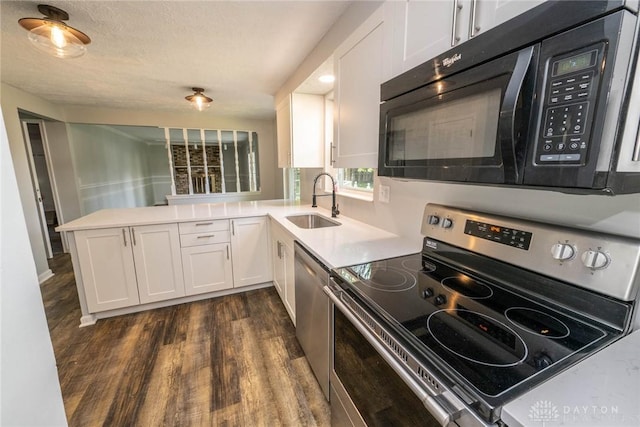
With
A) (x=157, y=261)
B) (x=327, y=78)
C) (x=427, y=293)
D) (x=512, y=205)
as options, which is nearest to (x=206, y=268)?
(x=157, y=261)

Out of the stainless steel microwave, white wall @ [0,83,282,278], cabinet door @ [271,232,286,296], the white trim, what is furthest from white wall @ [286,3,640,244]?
white wall @ [0,83,282,278]

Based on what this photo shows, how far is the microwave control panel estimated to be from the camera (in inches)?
21.2

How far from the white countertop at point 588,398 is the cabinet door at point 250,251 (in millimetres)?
2373

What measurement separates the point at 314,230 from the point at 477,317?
1.20 metres

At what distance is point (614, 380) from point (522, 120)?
23.7 inches

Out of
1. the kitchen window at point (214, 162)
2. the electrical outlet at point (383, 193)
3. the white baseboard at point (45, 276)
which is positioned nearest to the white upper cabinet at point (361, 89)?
the electrical outlet at point (383, 193)

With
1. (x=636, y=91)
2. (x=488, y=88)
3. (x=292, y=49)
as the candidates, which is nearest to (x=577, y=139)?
(x=636, y=91)

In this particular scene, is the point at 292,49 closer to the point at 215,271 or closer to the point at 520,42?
the point at 520,42

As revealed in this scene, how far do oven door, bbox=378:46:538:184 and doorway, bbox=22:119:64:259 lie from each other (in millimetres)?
4471

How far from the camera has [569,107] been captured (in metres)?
0.57

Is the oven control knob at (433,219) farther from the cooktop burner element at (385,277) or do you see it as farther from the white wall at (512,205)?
the cooktop burner element at (385,277)

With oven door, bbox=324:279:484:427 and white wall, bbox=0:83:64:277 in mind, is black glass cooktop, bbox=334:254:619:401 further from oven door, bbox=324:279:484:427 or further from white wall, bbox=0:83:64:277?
white wall, bbox=0:83:64:277

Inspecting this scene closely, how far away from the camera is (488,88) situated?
72cm

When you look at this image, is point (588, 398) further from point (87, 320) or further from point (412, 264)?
point (87, 320)
